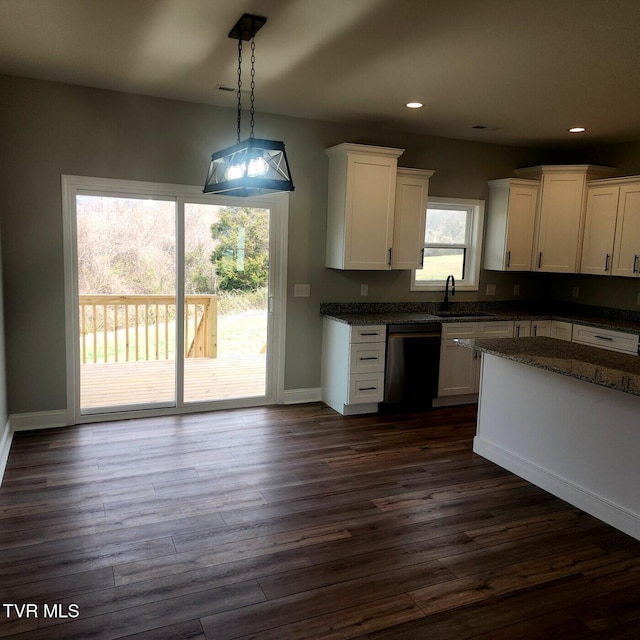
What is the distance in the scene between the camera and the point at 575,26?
281 centimetres

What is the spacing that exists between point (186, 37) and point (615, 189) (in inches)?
170

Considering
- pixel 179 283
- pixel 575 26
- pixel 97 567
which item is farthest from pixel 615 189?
pixel 97 567

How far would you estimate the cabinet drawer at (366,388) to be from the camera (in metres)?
5.01

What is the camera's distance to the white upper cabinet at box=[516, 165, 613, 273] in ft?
18.6

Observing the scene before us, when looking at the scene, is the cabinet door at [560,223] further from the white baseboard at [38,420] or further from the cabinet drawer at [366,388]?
the white baseboard at [38,420]

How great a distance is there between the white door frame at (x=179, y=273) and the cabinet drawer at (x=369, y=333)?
736 millimetres

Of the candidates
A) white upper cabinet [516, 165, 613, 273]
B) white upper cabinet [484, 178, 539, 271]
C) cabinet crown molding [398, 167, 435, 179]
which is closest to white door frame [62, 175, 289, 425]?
cabinet crown molding [398, 167, 435, 179]

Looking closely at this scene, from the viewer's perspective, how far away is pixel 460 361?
543cm

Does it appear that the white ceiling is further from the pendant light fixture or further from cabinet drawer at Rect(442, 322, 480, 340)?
cabinet drawer at Rect(442, 322, 480, 340)

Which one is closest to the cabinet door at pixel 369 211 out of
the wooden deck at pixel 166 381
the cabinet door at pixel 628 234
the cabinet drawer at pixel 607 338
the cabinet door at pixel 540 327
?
the wooden deck at pixel 166 381

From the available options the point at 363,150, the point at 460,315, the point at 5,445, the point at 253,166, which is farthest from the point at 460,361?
the point at 5,445

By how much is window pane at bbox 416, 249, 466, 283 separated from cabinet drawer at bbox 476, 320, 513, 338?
788mm

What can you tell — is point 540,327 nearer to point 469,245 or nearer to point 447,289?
point 447,289

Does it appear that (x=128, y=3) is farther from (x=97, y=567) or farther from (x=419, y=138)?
(x=419, y=138)
